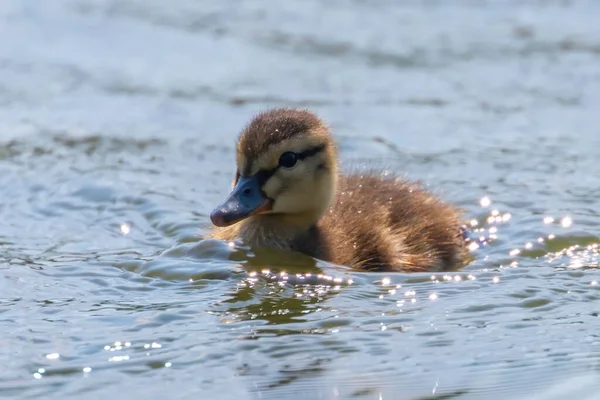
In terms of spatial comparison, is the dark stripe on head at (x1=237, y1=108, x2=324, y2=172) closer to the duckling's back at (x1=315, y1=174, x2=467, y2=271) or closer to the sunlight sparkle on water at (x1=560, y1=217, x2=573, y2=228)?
the duckling's back at (x1=315, y1=174, x2=467, y2=271)

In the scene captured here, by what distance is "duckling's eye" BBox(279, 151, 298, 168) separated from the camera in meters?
5.67

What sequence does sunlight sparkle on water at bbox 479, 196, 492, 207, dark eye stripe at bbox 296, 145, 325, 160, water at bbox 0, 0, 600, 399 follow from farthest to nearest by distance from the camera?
sunlight sparkle on water at bbox 479, 196, 492, 207 < dark eye stripe at bbox 296, 145, 325, 160 < water at bbox 0, 0, 600, 399

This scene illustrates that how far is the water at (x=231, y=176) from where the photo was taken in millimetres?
4254

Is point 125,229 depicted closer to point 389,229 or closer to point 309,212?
point 309,212

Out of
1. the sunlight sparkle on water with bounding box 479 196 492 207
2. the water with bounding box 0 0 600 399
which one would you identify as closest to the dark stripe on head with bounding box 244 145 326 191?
the water with bounding box 0 0 600 399

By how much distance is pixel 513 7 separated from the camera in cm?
1160

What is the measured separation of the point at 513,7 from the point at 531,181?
14.8 ft

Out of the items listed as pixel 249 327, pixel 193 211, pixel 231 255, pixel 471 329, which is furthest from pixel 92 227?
pixel 471 329

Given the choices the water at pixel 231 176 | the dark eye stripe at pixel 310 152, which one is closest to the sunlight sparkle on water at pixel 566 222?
the water at pixel 231 176

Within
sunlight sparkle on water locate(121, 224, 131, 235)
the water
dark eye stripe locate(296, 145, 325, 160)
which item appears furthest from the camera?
sunlight sparkle on water locate(121, 224, 131, 235)

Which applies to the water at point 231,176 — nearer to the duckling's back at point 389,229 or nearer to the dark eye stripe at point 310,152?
the duckling's back at point 389,229

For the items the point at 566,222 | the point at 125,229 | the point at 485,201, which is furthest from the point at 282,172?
the point at 485,201

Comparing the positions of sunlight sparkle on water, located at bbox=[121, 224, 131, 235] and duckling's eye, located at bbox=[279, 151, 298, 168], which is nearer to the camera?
duckling's eye, located at bbox=[279, 151, 298, 168]

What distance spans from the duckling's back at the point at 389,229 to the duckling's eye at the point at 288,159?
37 centimetres
